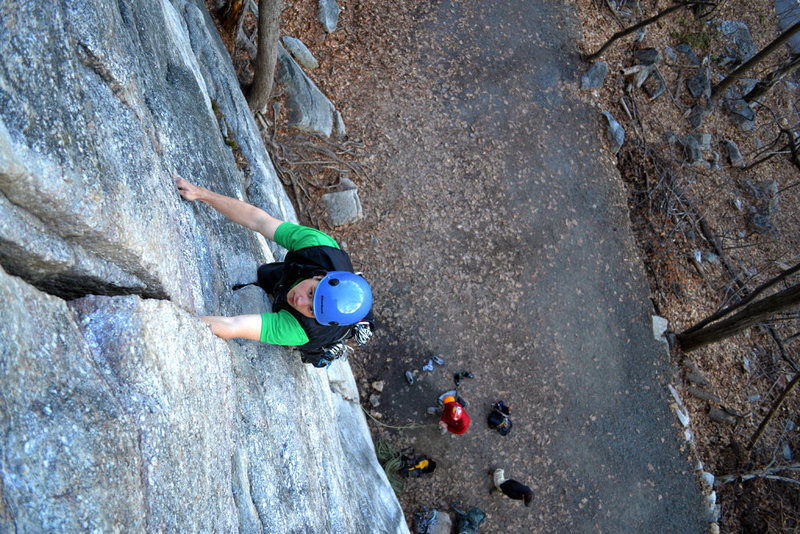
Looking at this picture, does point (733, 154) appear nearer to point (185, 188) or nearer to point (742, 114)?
point (742, 114)

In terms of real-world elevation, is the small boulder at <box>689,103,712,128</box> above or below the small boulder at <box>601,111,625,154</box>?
above

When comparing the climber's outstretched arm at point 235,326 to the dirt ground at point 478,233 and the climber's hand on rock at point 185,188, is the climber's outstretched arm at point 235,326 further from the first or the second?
the dirt ground at point 478,233

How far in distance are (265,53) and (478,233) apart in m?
5.52

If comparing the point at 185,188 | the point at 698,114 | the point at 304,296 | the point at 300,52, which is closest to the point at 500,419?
the point at 304,296

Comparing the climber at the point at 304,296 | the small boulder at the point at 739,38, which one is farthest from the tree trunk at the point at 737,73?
the climber at the point at 304,296

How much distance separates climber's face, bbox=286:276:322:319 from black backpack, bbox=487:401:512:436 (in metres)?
6.51

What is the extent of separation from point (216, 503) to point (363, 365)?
595 cm

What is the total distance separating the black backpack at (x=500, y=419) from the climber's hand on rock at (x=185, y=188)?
284 inches

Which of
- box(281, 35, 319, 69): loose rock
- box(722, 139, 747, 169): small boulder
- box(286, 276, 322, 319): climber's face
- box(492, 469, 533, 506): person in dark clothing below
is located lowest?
box(492, 469, 533, 506): person in dark clothing below

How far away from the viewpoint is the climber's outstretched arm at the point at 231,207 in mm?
4105

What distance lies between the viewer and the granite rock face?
235 centimetres

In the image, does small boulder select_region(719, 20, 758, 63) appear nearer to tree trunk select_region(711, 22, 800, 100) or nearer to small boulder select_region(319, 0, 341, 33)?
tree trunk select_region(711, 22, 800, 100)

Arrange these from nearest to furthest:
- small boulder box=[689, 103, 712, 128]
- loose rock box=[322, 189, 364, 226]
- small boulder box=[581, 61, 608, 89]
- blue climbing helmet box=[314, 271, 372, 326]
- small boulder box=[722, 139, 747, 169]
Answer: blue climbing helmet box=[314, 271, 372, 326] → loose rock box=[322, 189, 364, 226] → small boulder box=[581, 61, 608, 89] → small boulder box=[689, 103, 712, 128] → small boulder box=[722, 139, 747, 169]

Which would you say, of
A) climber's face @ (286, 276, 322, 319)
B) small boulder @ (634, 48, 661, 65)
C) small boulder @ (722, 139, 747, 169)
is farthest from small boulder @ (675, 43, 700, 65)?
climber's face @ (286, 276, 322, 319)
